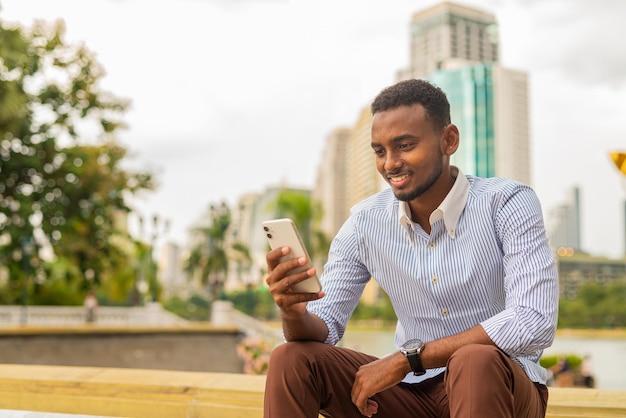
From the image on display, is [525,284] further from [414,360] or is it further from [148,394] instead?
[148,394]

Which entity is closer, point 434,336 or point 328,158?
point 434,336

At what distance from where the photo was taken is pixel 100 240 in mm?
14227

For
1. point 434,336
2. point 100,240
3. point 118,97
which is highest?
point 118,97

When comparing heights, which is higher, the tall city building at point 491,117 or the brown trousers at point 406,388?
the tall city building at point 491,117

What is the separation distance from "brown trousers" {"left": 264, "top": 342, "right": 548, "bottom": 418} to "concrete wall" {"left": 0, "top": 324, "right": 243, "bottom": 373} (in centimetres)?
1189

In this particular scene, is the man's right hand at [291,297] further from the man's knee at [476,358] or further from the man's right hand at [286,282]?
the man's knee at [476,358]

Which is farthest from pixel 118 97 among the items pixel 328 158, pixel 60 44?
pixel 328 158

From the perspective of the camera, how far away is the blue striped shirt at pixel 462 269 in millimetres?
1427

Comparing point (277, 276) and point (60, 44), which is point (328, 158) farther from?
point (277, 276)

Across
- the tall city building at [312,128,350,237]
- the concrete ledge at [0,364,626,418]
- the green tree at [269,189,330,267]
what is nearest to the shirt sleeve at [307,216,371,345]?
the concrete ledge at [0,364,626,418]

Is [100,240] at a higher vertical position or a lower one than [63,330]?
higher

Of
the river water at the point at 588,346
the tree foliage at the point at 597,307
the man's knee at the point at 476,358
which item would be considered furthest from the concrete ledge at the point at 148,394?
the tree foliage at the point at 597,307

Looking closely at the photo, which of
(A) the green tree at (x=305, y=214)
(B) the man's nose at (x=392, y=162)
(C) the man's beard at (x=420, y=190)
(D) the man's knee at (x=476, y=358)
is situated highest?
(B) the man's nose at (x=392, y=162)

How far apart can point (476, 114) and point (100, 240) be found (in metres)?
54.3
